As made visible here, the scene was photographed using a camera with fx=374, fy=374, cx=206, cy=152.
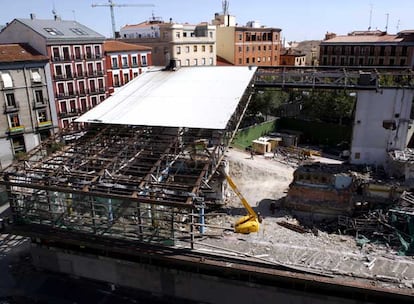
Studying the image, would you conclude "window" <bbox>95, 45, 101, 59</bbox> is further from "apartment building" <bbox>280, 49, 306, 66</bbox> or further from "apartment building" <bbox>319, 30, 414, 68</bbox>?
"apartment building" <bbox>280, 49, 306, 66</bbox>

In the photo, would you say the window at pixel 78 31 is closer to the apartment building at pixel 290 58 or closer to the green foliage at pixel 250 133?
the green foliage at pixel 250 133

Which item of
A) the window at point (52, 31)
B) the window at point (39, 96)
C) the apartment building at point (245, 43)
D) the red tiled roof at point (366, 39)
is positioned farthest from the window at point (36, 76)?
the red tiled roof at point (366, 39)

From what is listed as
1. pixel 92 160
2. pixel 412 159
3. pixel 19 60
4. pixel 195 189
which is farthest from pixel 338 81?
pixel 19 60

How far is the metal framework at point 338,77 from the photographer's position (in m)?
25.5

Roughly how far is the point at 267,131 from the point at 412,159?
23.9m

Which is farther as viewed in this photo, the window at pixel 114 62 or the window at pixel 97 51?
the window at pixel 114 62

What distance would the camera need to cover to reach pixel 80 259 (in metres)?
21.6

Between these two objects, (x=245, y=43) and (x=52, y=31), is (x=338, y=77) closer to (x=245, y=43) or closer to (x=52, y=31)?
(x=52, y=31)

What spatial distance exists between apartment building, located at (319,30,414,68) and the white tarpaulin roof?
44.0 meters

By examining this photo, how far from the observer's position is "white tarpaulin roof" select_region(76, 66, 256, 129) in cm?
2373

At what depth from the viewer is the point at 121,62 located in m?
49.4

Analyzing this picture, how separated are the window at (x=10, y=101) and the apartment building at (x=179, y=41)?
86.8 ft

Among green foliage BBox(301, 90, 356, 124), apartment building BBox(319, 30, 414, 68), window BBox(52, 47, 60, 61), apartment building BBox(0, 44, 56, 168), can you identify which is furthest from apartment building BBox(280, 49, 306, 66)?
apartment building BBox(0, 44, 56, 168)

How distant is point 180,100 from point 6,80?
71.7ft
